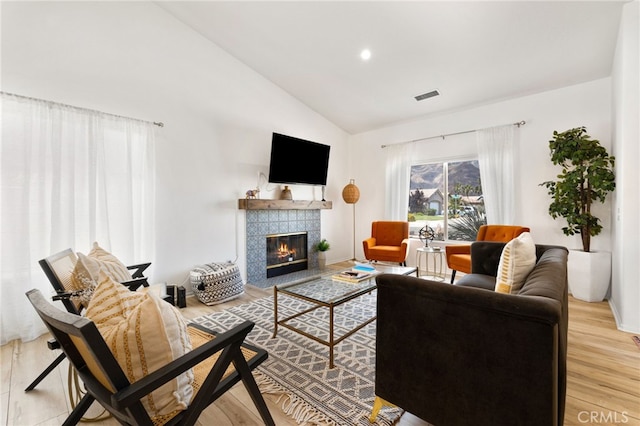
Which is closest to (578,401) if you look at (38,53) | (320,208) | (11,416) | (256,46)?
(11,416)

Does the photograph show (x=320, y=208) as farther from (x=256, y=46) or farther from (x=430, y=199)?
(x=256, y=46)

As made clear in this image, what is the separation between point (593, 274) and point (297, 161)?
394 centimetres

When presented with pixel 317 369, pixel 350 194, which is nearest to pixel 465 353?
pixel 317 369

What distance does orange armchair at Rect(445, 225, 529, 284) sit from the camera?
341 centimetres

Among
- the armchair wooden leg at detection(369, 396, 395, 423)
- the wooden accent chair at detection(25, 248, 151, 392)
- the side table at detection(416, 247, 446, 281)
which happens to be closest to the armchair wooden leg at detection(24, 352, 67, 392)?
the wooden accent chair at detection(25, 248, 151, 392)

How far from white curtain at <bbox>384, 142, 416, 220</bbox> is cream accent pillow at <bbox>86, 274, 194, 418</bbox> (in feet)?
14.4

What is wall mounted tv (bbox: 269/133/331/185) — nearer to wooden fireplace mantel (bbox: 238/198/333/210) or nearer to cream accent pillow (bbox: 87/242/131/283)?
wooden fireplace mantel (bbox: 238/198/333/210)

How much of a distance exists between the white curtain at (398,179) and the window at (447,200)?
0.18 meters

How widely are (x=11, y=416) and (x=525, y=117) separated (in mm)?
5645

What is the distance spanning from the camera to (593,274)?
3086 millimetres

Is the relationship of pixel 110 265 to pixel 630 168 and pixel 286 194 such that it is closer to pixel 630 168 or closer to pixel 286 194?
pixel 286 194

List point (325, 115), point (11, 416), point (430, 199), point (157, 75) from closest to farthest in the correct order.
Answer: point (11, 416) < point (157, 75) < point (430, 199) < point (325, 115)

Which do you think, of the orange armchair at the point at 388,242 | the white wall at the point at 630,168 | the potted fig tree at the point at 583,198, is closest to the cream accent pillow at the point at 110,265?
the orange armchair at the point at 388,242

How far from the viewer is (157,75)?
317 cm
